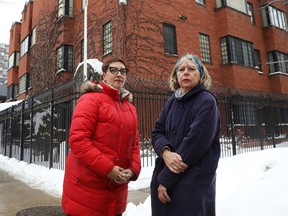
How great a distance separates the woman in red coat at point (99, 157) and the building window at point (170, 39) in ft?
40.4

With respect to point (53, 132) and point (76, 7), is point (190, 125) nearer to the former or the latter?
point (53, 132)

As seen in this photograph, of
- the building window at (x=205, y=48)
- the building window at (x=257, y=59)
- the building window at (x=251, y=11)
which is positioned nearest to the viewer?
the building window at (x=205, y=48)

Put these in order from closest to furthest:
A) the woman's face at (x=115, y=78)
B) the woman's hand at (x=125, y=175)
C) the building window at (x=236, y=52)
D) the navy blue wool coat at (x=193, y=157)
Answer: the navy blue wool coat at (x=193, y=157) → the woman's hand at (x=125, y=175) → the woman's face at (x=115, y=78) → the building window at (x=236, y=52)

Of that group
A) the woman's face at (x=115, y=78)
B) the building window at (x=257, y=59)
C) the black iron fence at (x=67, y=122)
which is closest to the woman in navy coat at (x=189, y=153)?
the woman's face at (x=115, y=78)

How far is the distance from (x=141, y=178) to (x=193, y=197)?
16.5ft

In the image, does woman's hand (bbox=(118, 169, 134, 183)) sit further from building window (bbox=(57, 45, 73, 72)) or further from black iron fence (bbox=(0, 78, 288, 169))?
building window (bbox=(57, 45, 73, 72))

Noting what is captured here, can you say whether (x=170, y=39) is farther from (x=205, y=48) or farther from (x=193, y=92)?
(x=193, y=92)

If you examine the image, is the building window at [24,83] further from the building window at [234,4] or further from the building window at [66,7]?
the building window at [234,4]

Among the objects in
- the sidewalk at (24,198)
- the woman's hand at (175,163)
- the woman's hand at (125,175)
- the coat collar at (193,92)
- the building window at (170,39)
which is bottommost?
the sidewalk at (24,198)

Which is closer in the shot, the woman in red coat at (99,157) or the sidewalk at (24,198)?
the woman in red coat at (99,157)

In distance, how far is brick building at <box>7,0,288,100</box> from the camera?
1348cm

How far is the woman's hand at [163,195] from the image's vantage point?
2.09 metres

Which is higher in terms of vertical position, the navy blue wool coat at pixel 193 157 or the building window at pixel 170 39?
the building window at pixel 170 39

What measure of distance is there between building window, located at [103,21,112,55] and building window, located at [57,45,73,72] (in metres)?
4.03
